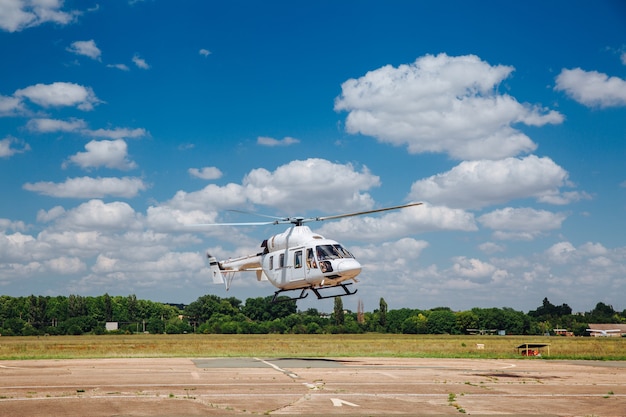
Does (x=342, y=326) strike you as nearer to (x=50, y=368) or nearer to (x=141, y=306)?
(x=141, y=306)

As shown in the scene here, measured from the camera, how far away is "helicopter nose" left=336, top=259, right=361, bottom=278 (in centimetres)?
3584

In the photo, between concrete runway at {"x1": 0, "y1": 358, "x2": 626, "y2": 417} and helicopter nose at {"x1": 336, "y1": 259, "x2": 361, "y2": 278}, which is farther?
helicopter nose at {"x1": 336, "y1": 259, "x2": 361, "y2": 278}

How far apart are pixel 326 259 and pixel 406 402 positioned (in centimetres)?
1419

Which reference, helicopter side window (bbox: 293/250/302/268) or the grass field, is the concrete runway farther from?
the grass field

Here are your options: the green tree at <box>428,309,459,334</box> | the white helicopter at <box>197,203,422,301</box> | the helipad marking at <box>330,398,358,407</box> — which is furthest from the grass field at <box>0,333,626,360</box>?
the green tree at <box>428,309,459,334</box>

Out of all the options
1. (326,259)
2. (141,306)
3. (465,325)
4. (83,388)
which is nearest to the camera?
(83,388)

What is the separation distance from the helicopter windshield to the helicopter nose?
53 centimetres

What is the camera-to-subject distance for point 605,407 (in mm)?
22719

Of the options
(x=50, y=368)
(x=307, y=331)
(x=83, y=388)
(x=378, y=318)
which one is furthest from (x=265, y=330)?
(x=83, y=388)

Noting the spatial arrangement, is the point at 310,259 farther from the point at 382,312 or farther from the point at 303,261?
the point at 382,312

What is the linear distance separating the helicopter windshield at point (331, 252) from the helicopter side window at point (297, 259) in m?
1.63

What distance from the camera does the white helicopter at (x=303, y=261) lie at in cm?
3631

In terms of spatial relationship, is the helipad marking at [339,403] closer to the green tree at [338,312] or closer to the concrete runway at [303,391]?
the concrete runway at [303,391]

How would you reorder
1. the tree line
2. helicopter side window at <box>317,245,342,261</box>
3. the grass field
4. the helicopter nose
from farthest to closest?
the tree line, the grass field, helicopter side window at <box>317,245,342,261</box>, the helicopter nose
